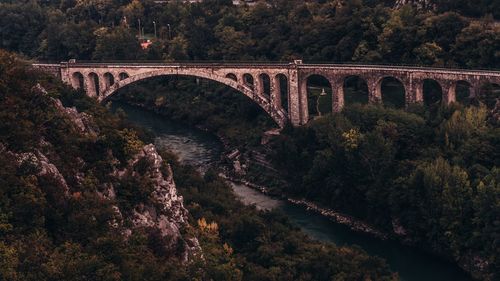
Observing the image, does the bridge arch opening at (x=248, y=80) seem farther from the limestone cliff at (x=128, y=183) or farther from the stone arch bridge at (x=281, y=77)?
the limestone cliff at (x=128, y=183)

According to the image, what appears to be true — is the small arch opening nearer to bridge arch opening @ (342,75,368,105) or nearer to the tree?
bridge arch opening @ (342,75,368,105)

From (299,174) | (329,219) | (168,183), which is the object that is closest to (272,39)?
(299,174)

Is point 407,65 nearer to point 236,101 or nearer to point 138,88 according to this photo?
point 236,101

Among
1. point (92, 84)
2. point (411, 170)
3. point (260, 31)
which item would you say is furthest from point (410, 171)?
point (92, 84)

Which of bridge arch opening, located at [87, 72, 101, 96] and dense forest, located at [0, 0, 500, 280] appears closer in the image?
dense forest, located at [0, 0, 500, 280]

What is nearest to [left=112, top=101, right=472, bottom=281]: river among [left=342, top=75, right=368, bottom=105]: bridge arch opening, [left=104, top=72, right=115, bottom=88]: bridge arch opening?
[left=104, top=72, right=115, bottom=88]: bridge arch opening

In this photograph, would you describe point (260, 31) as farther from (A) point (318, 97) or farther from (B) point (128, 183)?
(B) point (128, 183)
